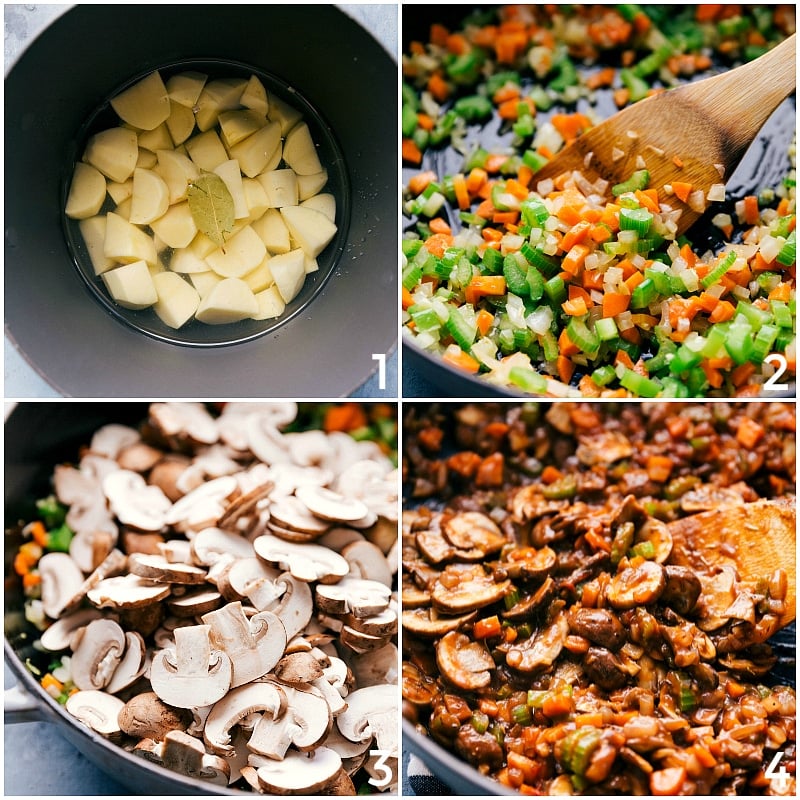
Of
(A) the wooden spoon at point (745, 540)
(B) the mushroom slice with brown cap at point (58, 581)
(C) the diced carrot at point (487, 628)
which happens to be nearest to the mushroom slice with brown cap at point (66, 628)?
(B) the mushroom slice with brown cap at point (58, 581)

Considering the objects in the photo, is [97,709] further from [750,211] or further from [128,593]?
[750,211]

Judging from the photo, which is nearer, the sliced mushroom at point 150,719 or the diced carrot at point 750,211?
the sliced mushroom at point 150,719

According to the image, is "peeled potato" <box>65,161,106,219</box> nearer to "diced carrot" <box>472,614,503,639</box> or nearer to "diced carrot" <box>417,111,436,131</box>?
"diced carrot" <box>417,111,436,131</box>

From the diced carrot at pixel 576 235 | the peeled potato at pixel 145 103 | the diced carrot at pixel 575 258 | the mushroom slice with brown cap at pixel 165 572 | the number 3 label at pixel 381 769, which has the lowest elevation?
the number 3 label at pixel 381 769

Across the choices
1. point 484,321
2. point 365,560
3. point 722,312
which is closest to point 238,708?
point 365,560

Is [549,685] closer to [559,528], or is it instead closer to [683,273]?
[559,528]

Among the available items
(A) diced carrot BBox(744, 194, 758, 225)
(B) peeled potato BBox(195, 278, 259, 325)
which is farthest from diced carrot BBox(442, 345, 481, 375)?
(A) diced carrot BBox(744, 194, 758, 225)

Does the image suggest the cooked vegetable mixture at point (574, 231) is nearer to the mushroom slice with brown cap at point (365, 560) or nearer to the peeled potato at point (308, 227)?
the peeled potato at point (308, 227)
